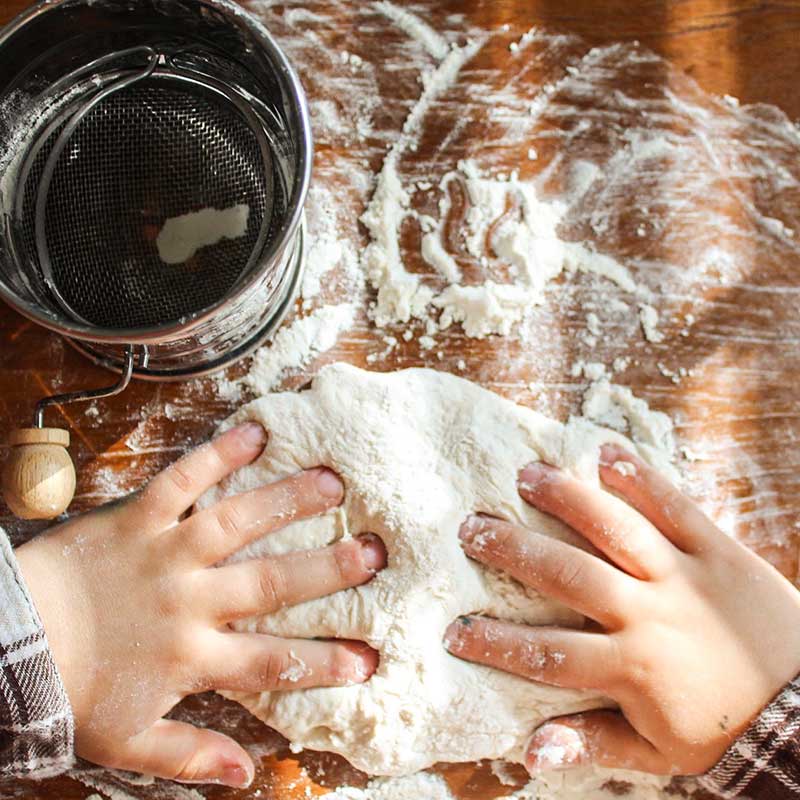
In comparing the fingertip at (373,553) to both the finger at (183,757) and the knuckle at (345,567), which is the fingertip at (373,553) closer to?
the knuckle at (345,567)

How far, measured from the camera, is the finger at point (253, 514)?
0.96 metres

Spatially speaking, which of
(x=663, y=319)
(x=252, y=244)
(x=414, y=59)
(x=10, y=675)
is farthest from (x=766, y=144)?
(x=10, y=675)

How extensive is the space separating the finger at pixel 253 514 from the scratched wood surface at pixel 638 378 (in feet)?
0.37

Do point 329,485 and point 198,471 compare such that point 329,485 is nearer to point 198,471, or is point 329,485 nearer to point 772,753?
point 198,471

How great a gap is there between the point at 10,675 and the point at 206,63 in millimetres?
738

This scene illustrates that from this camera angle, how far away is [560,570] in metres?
0.95

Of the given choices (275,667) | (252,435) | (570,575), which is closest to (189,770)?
(275,667)

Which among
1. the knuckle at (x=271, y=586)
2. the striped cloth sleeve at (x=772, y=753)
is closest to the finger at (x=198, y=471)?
the knuckle at (x=271, y=586)

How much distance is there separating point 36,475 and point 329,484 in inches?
13.1

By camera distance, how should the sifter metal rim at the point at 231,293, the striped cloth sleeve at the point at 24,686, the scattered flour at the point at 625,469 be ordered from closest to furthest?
the sifter metal rim at the point at 231,293 → the striped cloth sleeve at the point at 24,686 → the scattered flour at the point at 625,469

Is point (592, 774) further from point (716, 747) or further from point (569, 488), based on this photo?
point (569, 488)

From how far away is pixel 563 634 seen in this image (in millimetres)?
954

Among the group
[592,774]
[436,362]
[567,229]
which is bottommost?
[592,774]

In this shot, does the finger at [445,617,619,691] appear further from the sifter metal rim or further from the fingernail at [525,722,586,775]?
the sifter metal rim
